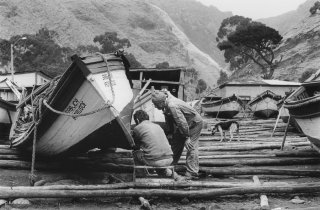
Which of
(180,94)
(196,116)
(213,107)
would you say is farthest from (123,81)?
(213,107)

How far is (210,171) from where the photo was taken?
8.76 meters

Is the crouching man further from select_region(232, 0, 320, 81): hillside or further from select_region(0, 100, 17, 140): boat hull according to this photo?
select_region(232, 0, 320, 81): hillside

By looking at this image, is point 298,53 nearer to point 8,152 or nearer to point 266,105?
point 266,105

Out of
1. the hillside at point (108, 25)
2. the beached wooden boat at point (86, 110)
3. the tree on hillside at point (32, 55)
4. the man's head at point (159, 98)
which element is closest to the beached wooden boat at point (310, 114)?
the man's head at point (159, 98)

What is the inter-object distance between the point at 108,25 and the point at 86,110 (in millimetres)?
139718

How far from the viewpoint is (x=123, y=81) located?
9.33 metres

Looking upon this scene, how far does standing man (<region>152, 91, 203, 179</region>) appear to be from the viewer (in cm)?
833

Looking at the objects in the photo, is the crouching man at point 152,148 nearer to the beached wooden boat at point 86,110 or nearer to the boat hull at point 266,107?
the beached wooden boat at point 86,110

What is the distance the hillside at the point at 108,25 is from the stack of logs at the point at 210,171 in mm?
88613

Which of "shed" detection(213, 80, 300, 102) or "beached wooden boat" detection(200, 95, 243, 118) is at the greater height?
"shed" detection(213, 80, 300, 102)

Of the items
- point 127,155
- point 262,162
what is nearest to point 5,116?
point 127,155

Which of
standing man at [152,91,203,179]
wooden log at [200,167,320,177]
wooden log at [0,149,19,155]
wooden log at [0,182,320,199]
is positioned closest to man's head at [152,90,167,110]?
standing man at [152,91,203,179]

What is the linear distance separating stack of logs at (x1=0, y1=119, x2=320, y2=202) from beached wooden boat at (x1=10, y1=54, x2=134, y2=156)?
56 centimetres

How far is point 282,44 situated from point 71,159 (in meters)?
58.0
